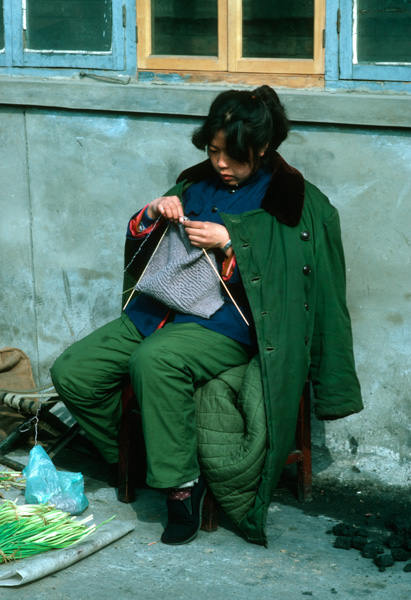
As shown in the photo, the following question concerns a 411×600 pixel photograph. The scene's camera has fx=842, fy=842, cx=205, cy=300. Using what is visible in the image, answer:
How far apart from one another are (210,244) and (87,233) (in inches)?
50.0

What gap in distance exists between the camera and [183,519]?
355 centimetres

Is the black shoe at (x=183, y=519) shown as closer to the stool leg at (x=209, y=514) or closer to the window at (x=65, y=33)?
the stool leg at (x=209, y=514)

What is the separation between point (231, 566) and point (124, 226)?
1.98 metres

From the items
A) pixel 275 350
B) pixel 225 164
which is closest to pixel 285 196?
pixel 225 164

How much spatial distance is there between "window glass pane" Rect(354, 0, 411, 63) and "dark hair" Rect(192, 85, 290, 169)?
683mm

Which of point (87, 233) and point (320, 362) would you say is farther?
point (87, 233)

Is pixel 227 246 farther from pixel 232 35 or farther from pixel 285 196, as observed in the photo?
pixel 232 35

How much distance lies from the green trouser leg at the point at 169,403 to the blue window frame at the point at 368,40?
5.27ft

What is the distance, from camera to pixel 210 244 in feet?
11.8

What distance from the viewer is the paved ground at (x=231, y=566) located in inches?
124

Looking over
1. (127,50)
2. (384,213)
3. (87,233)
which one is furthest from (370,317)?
(127,50)

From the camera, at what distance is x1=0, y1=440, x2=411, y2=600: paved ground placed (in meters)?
3.15

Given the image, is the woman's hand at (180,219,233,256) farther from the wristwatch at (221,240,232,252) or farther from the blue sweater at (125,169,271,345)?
the blue sweater at (125,169,271,345)

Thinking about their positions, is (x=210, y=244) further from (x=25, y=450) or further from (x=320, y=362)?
(x=25, y=450)
